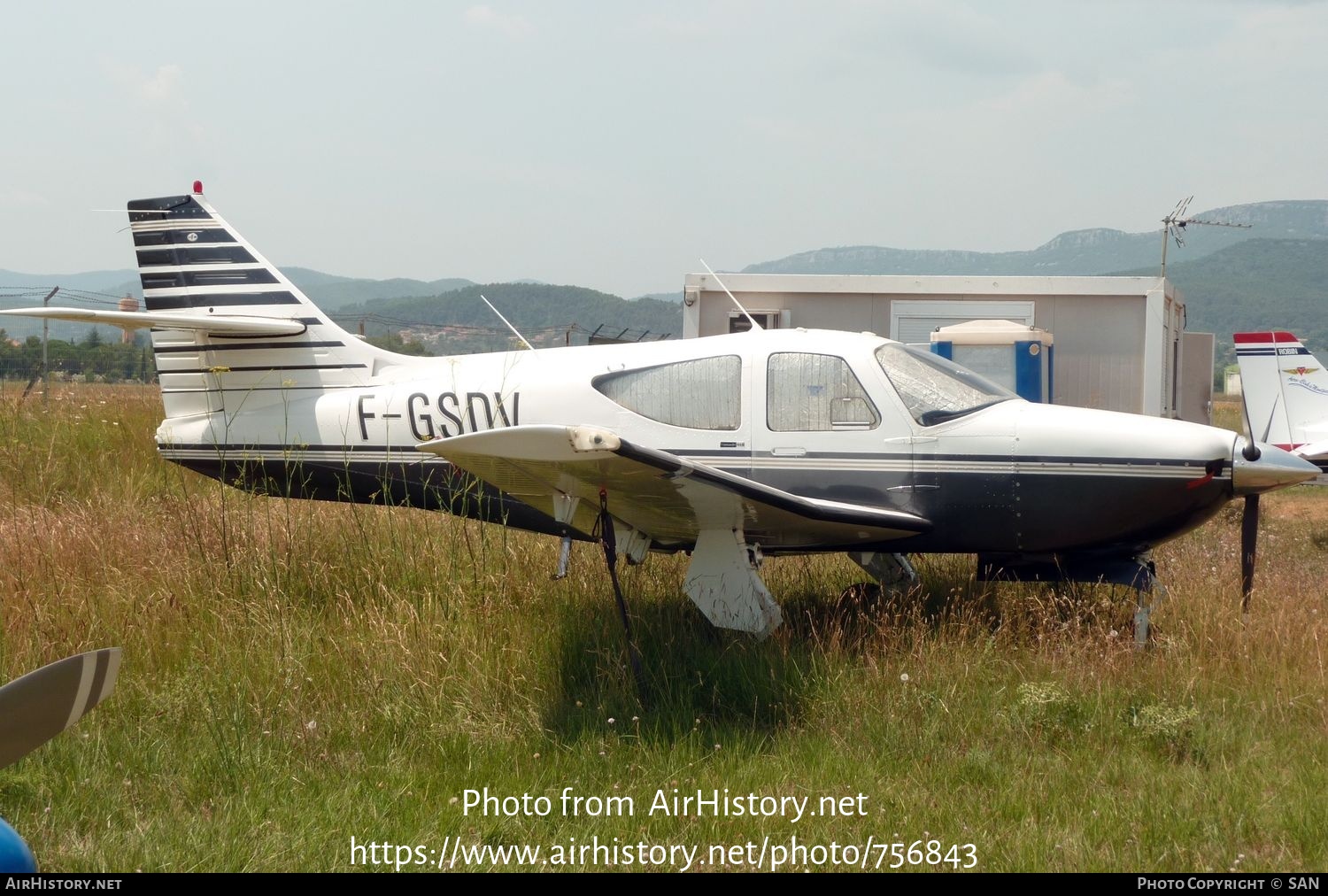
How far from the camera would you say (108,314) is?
6289mm

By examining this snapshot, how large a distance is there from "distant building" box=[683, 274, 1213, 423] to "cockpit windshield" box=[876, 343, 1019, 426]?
7.07 meters

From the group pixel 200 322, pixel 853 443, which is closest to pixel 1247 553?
pixel 853 443

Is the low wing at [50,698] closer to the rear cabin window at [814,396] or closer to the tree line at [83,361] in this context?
the rear cabin window at [814,396]

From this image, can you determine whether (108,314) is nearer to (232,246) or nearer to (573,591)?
(232,246)

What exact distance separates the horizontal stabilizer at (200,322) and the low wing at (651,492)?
2.77 metres

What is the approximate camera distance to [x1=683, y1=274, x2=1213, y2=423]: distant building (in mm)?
12375

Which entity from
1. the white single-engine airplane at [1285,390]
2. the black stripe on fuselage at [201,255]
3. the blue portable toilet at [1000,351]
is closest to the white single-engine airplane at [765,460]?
the black stripe on fuselage at [201,255]

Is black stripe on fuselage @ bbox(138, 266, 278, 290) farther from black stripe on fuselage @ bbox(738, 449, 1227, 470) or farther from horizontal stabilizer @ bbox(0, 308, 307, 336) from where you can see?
black stripe on fuselage @ bbox(738, 449, 1227, 470)

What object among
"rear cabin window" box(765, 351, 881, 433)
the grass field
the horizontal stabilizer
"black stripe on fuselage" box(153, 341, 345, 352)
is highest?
the horizontal stabilizer

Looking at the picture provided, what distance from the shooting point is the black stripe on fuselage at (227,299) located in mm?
7289

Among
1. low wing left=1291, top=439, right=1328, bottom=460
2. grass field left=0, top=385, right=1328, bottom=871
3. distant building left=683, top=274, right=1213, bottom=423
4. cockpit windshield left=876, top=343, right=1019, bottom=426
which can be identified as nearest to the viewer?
grass field left=0, top=385, right=1328, bottom=871

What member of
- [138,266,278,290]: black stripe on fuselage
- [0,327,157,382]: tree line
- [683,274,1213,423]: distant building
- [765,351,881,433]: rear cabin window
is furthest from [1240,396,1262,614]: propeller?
[0,327,157,382]: tree line

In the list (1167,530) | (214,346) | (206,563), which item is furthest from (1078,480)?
(214,346)

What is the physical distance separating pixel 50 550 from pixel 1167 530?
6451 millimetres
